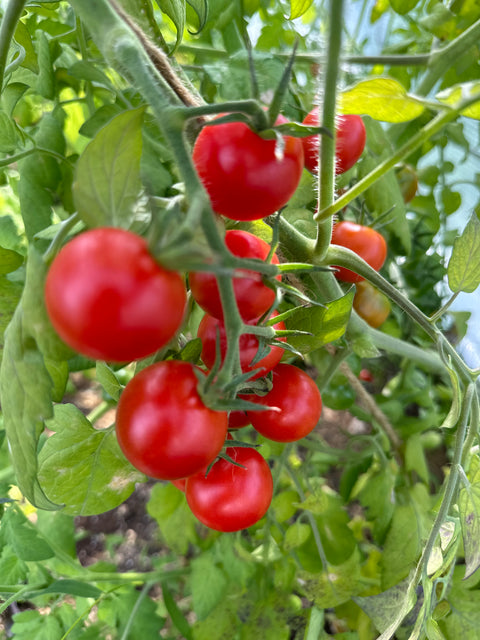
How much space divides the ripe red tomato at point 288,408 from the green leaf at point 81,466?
0.54 ft

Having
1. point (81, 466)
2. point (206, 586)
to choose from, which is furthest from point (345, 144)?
point (206, 586)

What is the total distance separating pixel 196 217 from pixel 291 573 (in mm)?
825

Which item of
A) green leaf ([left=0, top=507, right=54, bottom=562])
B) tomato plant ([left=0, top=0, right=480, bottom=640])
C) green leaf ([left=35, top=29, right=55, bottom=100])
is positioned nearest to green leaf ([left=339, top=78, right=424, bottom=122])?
tomato plant ([left=0, top=0, right=480, bottom=640])

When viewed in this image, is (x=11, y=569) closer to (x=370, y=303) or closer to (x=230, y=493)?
(x=230, y=493)

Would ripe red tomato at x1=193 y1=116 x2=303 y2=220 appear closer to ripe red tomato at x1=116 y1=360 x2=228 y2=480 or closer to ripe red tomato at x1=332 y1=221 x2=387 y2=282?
ripe red tomato at x1=116 y1=360 x2=228 y2=480

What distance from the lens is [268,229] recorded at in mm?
500

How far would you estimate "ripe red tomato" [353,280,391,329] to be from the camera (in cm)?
76

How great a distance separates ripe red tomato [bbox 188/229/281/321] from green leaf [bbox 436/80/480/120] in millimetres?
168

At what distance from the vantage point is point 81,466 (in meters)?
0.52

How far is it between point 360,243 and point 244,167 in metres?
→ 0.31

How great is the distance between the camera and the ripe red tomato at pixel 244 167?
1.12 feet

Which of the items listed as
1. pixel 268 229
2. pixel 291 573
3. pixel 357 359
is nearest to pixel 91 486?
pixel 268 229

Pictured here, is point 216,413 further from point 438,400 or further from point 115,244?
point 438,400

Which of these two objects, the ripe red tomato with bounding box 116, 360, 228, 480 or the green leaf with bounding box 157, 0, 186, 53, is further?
the green leaf with bounding box 157, 0, 186, 53
